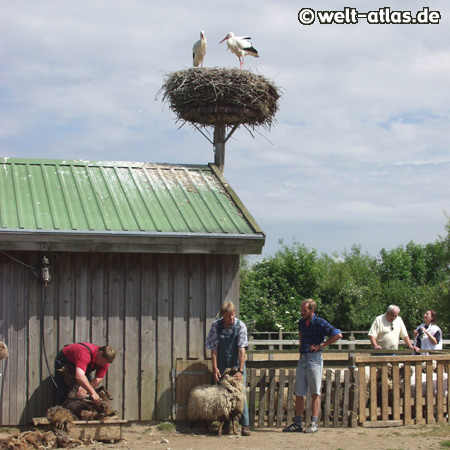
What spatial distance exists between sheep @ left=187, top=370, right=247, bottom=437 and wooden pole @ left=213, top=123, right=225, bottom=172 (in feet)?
13.4

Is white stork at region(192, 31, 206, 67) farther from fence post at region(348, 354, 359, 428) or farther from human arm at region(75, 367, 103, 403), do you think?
human arm at region(75, 367, 103, 403)

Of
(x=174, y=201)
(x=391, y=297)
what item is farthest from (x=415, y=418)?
(x=391, y=297)

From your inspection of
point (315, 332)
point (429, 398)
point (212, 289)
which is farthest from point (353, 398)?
point (212, 289)

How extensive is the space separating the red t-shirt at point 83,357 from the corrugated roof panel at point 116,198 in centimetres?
149

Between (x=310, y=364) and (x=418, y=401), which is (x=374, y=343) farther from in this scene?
(x=310, y=364)

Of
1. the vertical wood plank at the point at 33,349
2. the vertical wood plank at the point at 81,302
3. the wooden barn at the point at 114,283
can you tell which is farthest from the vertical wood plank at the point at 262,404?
the vertical wood plank at the point at 33,349

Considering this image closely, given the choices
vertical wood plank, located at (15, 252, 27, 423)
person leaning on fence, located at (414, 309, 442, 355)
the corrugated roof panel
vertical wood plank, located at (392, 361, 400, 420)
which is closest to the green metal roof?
the corrugated roof panel

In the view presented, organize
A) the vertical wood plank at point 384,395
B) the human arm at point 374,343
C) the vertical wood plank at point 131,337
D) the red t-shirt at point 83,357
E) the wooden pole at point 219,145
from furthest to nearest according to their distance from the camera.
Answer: the wooden pole at point 219,145 → the human arm at point 374,343 → the vertical wood plank at point 384,395 → the vertical wood plank at point 131,337 → the red t-shirt at point 83,357

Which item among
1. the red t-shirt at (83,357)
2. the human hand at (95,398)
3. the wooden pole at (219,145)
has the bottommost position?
the human hand at (95,398)

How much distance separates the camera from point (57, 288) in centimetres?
948

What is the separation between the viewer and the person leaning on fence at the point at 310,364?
9367 mm

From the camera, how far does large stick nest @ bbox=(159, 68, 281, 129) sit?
1273cm

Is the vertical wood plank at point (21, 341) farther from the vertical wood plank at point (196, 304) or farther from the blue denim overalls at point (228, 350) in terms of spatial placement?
the blue denim overalls at point (228, 350)

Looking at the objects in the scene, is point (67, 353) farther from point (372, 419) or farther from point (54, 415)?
point (372, 419)
